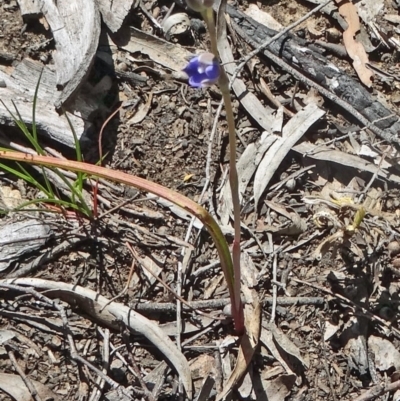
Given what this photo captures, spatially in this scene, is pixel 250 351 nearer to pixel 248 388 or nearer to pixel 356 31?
pixel 248 388

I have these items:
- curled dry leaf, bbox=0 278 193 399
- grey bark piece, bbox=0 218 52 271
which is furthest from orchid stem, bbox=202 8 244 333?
grey bark piece, bbox=0 218 52 271

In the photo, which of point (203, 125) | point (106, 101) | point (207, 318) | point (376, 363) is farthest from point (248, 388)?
point (106, 101)

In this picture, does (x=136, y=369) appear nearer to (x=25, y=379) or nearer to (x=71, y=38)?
(x=25, y=379)

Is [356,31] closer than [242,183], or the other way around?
[242,183]

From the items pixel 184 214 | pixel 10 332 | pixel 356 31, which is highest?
pixel 356 31

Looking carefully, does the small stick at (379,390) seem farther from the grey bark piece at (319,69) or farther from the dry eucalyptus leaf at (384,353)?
the grey bark piece at (319,69)

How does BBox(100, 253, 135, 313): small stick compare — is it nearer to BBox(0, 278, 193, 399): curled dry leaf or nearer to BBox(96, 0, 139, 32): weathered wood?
BBox(0, 278, 193, 399): curled dry leaf
